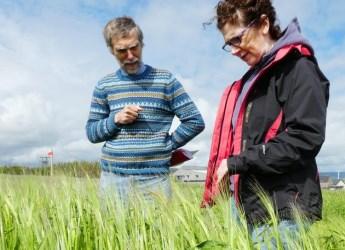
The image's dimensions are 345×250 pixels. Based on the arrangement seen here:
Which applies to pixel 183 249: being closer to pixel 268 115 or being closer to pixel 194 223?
pixel 194 223

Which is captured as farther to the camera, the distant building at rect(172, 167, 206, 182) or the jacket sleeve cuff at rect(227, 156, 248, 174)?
the distant building at rect(172, 167, 206, 182)

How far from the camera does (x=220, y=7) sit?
83.5 inches

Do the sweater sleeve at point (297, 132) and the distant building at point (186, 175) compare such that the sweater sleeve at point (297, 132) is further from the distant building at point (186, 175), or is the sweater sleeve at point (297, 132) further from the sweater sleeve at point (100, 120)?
the sweater sleeve at point (100, 120)

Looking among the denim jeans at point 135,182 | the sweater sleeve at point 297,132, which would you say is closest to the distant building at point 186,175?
the denim jeans at point 135,182

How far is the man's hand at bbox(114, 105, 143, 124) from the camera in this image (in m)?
2.64

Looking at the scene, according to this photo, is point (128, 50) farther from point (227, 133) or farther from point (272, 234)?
point (272, 234)

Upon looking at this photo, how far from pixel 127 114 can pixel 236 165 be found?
0.87 metres

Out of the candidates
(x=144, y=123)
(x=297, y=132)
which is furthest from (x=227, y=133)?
(x=144, y=123)

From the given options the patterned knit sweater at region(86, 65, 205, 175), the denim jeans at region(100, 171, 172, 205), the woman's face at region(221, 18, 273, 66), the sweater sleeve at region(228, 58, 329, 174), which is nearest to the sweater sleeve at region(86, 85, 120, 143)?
the patterned knit sweater at region(86, 65, 205, 175)

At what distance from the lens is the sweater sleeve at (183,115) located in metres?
2.80

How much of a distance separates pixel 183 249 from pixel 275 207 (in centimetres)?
36

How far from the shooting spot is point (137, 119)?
2.73 meters

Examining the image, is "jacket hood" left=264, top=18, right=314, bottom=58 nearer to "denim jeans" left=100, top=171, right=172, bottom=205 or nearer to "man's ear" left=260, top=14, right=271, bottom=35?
"man's ear" left=260, top=14, right=271, bottom=35

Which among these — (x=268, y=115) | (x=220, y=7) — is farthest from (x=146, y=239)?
(x=220, y=7)
